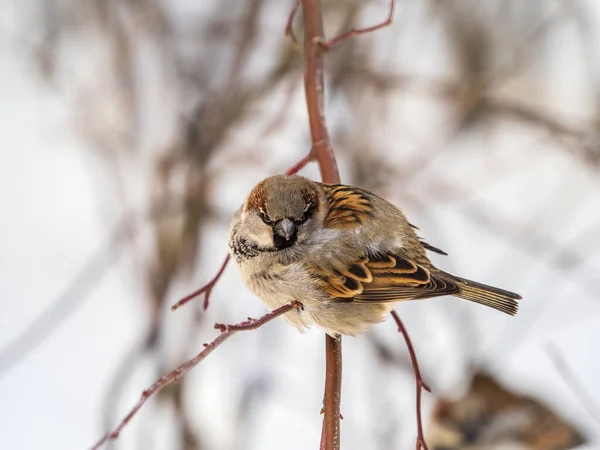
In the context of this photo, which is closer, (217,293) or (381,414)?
(381,414)

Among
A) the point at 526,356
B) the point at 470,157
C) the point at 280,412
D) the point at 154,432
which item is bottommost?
the point at 154,432

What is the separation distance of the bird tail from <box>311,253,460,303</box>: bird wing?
45 millimetres

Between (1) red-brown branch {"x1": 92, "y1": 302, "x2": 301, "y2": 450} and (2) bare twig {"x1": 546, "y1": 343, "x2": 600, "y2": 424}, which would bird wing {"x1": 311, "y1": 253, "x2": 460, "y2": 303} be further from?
(1) red-brown branch {"x1": 92, "y1": 302, "x2": 301, "y2": 450}

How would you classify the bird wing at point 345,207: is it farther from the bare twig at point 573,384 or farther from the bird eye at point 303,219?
the bare twig at point 573,384

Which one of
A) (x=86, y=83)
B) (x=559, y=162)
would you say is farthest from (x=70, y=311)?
(x=559, y=162)

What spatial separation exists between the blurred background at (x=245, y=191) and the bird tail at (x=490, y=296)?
0.73 metres

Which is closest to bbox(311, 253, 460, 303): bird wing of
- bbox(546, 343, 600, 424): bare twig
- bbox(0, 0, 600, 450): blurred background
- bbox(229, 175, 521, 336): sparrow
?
bbox(229, 175, 521, 336): sparrow

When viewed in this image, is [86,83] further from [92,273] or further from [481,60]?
[481,60]

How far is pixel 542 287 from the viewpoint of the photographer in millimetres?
5031

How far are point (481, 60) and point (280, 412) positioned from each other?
345 centimetres

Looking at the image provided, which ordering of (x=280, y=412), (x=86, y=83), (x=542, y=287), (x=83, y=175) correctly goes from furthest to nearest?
(x=83, y=175) < (x=86, y=83) < (x=542, y=287) < (x=280, y=412)

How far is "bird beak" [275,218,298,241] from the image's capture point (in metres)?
2.08

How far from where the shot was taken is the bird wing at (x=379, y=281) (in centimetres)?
214

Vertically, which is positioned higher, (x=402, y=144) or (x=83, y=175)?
(x=402, y=144)
